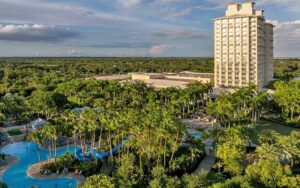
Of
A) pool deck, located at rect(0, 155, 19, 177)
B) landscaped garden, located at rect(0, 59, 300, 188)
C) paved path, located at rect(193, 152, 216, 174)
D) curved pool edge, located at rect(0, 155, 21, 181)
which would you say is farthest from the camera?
pool deck, located at rect(0, 155, 19, 177)

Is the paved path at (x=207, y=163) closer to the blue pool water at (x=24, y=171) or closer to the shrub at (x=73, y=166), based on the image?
the shrub at (x=73, y=166)

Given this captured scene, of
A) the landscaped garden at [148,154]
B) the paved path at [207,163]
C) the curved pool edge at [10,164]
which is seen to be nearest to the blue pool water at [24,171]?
the landscaped garden at [148,154]

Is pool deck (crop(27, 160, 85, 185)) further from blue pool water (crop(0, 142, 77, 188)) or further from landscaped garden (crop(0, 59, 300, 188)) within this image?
blue pool water (crop(0, 142, 77, 188))

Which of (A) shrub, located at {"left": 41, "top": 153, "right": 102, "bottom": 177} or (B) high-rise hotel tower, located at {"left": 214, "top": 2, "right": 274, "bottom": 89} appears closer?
(A) shrub, located at {"left": 41, "top": 153, "right": 102, "bottom": 177}

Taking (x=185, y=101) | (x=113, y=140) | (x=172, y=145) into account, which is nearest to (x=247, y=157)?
(x=172, y=145)

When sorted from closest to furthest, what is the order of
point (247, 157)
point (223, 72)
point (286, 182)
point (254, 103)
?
point (286, 182) → point (247, 157) → point (254, 103) → point (223, 72)

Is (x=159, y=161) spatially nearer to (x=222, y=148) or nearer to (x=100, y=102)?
(x=222, y=148)

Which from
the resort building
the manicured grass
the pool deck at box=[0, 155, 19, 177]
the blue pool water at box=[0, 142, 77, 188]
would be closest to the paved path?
the blue pool water at box=[0, 142, 77, 188]
